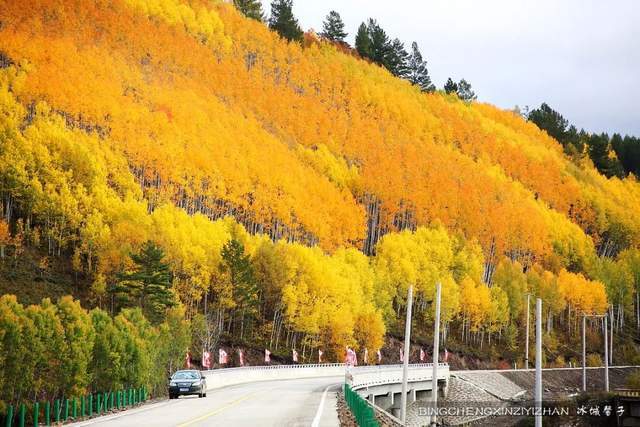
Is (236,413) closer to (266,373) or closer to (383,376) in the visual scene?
(383,376)

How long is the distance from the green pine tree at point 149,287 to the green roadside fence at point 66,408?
32.8m

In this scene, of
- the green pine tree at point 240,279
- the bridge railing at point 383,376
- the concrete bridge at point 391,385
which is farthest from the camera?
the green pine tree at point 240,279

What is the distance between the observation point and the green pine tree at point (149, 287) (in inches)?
2879

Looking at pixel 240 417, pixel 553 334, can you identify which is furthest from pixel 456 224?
pixel 240 417

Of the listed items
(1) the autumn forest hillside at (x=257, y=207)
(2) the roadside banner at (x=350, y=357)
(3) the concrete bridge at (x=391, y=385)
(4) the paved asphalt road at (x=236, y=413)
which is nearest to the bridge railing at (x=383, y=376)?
(3) the concrete bridge at (x=391, y=385)

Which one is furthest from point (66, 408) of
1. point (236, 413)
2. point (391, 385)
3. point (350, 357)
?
point (350, 357)

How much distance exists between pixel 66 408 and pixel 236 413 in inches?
231

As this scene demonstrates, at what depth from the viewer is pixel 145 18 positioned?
7594 inches

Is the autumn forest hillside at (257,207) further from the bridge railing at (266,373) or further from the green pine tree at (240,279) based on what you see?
the bridge railing at (266,373)

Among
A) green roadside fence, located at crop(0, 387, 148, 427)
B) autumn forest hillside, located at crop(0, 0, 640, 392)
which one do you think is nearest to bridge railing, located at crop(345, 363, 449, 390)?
green roadside fence, located at crop(0, 387, 148, 427)

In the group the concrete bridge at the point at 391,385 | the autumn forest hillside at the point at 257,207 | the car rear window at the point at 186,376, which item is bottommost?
the concrete bridge at the point at 391,385

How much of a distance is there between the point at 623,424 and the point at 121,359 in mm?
34922

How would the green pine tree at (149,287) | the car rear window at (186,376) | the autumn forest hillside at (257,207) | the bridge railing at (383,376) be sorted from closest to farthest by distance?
the car rear window at (186,376) < the bridge railing at (383,376) < the green pine tree at (149,287) < the autumn forest hillside at (257,207)

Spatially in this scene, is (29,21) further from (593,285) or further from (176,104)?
(593,285)
